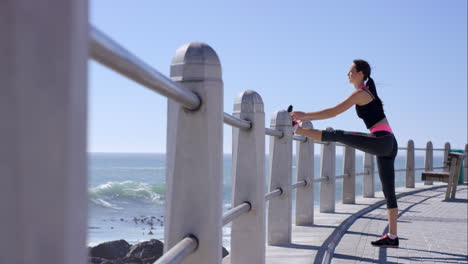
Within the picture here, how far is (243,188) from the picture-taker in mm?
3186

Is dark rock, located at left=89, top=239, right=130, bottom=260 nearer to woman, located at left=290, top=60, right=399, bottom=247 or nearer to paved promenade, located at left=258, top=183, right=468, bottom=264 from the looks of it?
paved promenade, located at left=258, top=183, right=468, bottom=264

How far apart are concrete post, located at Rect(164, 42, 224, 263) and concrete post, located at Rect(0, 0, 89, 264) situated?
1.07 meters

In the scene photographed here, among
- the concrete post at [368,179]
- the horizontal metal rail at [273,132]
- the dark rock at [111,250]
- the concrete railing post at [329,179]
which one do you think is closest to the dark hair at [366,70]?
the horizontal metal rail at [273,132]

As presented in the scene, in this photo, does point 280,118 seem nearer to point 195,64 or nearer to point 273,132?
point 273,132

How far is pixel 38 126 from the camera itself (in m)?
0.59

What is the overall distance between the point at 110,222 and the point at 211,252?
39.4 m

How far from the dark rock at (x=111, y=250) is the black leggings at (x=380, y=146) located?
10.3 m

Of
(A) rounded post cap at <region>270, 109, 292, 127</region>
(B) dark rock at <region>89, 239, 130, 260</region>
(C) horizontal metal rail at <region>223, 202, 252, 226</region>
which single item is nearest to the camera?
(C) horizontal metal rail at <region>223, 202, 252, 226</region>

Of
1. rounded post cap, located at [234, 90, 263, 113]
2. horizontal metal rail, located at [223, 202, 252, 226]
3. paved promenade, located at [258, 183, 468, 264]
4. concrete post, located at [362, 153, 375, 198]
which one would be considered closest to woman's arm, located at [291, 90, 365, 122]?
paved promenade, located at [258, 183, 468, 264]

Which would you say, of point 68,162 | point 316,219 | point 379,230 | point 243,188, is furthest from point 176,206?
point 316,219

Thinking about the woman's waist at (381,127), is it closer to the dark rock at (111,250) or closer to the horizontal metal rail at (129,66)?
the horizontal metal rail at (129,66)

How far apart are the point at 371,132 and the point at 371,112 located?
6.9 inches

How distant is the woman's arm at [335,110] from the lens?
4.76 meters

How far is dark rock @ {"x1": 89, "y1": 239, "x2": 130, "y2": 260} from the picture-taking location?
46.5 feet
